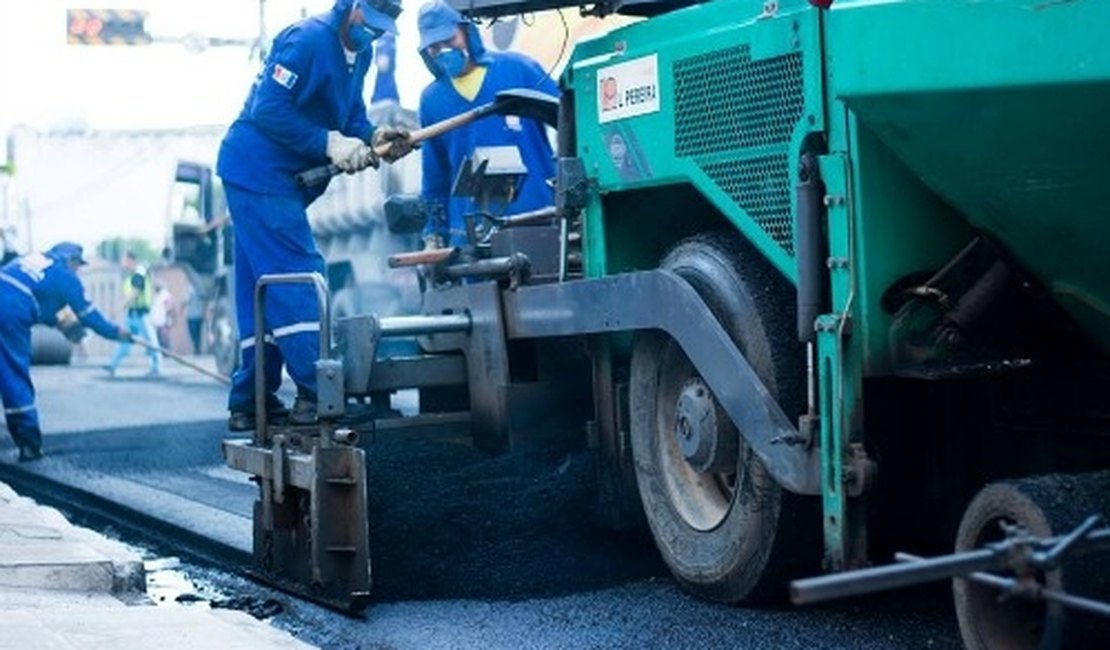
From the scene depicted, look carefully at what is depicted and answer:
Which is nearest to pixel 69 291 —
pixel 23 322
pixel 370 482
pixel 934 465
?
pixel 23 322

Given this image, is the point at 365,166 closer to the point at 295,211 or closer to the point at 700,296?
the point at 295,211

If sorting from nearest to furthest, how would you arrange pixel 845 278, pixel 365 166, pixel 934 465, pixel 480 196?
pixel 845 278, pixel 934 465, pixel 365 166, pixel 480 196

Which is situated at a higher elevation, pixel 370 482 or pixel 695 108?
pixel 695 108

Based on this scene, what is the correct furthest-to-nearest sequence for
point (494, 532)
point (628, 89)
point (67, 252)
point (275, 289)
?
point (67, 252) → point (275, 289) → point (494, 532) → point (628, 89)

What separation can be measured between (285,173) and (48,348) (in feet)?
56.8

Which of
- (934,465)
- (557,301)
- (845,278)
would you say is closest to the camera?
(845,278)

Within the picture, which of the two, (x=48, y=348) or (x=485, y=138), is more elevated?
(x=485, y=138)

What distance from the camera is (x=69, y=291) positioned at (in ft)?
39.9

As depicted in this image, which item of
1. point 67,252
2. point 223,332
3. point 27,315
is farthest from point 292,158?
point 223,332

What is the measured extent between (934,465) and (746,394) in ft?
1.56

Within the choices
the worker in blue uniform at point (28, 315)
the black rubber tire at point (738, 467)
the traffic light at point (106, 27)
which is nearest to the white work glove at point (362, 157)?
the black rubber tire at point (738, 467)

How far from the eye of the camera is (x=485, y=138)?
7484mm

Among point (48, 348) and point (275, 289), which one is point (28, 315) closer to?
point (275, 289)

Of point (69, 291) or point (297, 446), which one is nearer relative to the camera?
point (297, 446)
